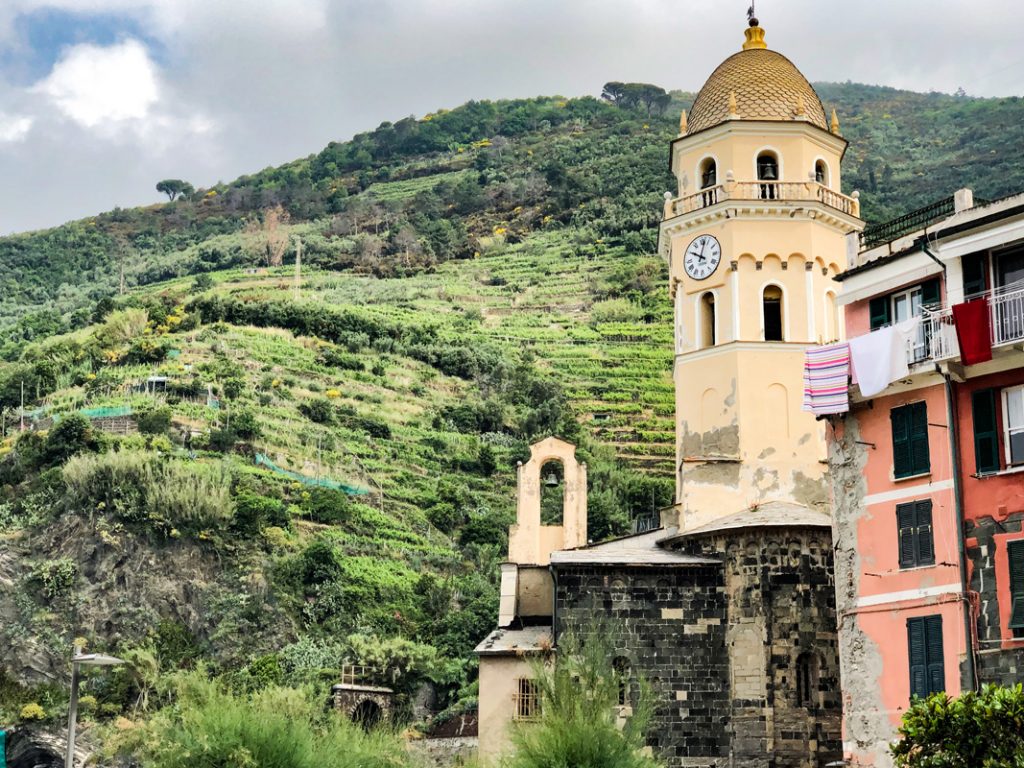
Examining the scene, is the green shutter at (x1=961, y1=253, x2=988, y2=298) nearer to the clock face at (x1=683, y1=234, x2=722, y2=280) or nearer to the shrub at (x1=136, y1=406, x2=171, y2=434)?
the clock face at (x1=683, y1=234, x2=722, y2=280)

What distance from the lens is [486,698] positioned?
3766 cm

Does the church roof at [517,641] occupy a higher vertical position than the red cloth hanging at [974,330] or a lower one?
lower

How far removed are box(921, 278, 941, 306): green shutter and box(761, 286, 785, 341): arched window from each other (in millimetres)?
12616

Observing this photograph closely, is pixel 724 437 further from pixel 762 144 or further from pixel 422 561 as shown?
pixel 422 561

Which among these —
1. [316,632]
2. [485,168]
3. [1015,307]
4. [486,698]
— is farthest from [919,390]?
[485,168]

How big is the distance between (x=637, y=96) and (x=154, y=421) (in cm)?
9878

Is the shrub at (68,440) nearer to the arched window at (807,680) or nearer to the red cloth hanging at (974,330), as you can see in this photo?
the arched window at (807,680)

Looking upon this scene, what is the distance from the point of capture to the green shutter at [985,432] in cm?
2525

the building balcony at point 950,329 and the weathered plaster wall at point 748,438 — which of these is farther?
the weathered plaster wall at point 748,438

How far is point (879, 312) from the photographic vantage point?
28.3m

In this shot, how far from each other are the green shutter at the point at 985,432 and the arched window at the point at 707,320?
1501 cm

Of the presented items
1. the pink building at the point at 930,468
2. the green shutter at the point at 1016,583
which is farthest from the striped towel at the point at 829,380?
the green shutter at the point at 1016,583

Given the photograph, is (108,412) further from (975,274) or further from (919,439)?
(975,274)

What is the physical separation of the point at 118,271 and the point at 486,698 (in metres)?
115
